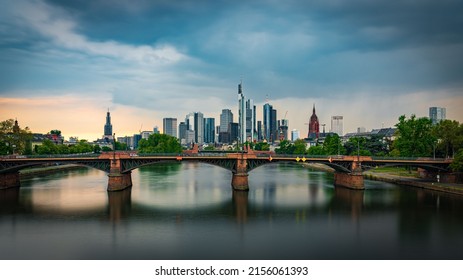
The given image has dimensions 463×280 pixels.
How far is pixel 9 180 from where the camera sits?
71.2 meters

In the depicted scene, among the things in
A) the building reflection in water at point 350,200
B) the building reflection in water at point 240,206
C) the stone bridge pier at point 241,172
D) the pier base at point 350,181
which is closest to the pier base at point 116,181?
the stone bridge pier at point 241,172

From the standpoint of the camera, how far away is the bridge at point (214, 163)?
6756 cm

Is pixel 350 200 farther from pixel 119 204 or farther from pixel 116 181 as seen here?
pixel 116 181

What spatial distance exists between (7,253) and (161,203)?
26.1 m

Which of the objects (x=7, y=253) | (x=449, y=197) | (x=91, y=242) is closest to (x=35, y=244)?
(x=7, y=253)

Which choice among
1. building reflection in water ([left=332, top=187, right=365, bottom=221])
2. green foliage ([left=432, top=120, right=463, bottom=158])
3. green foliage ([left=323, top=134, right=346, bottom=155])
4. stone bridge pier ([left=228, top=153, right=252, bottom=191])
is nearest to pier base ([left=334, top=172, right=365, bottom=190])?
building reflection in water ([left=332, top=187, right=365, bottom=221])

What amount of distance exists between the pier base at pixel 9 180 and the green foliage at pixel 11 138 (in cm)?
2109

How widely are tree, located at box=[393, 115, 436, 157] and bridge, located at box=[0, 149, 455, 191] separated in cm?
1237

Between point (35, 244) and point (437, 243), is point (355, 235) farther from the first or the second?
point (35, 244)

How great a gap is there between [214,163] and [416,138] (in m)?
50.1

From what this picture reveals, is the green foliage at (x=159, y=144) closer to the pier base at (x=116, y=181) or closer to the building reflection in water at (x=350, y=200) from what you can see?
the pier base at (x=116, y=181)

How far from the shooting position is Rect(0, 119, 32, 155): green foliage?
93.4 meters

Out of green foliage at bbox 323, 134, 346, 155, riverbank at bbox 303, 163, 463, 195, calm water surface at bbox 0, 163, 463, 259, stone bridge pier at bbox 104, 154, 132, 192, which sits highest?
green foliage at bbox 323, 134, 346, 155

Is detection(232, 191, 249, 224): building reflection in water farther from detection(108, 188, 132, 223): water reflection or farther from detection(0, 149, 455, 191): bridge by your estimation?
detection(108, 188, 132, 223): water reflection
